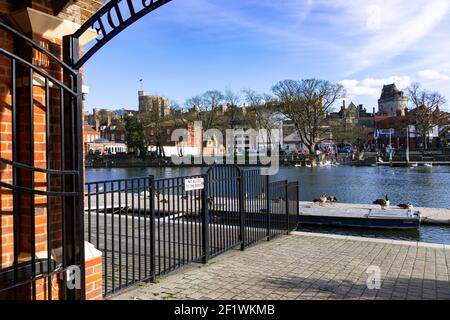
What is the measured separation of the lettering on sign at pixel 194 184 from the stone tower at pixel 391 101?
4993 inches

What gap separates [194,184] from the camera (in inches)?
286

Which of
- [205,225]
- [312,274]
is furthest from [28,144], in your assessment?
[312,274]

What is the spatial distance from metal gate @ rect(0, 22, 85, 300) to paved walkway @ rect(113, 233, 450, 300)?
1870 millimetres

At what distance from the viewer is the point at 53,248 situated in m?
3.96

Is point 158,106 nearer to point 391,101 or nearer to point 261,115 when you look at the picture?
point 261,115

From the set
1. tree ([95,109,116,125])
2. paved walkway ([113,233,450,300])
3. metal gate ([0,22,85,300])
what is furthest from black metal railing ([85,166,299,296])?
tree ([95,109,116,125])

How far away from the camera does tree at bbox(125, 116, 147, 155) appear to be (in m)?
85.4

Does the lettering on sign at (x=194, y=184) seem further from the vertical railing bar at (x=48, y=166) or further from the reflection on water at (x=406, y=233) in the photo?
the reflection on water at (x=406, y=233)

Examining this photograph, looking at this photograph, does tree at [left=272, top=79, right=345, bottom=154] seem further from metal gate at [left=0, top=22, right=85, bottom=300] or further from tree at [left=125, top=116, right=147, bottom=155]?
metal gate at [left=0, top=22, right=85, bottom=300]

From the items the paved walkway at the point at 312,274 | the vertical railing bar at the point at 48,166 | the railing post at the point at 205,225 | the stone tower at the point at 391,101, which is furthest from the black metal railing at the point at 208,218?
the stone tower at the point at 391,101

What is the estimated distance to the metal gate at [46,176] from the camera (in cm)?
364
